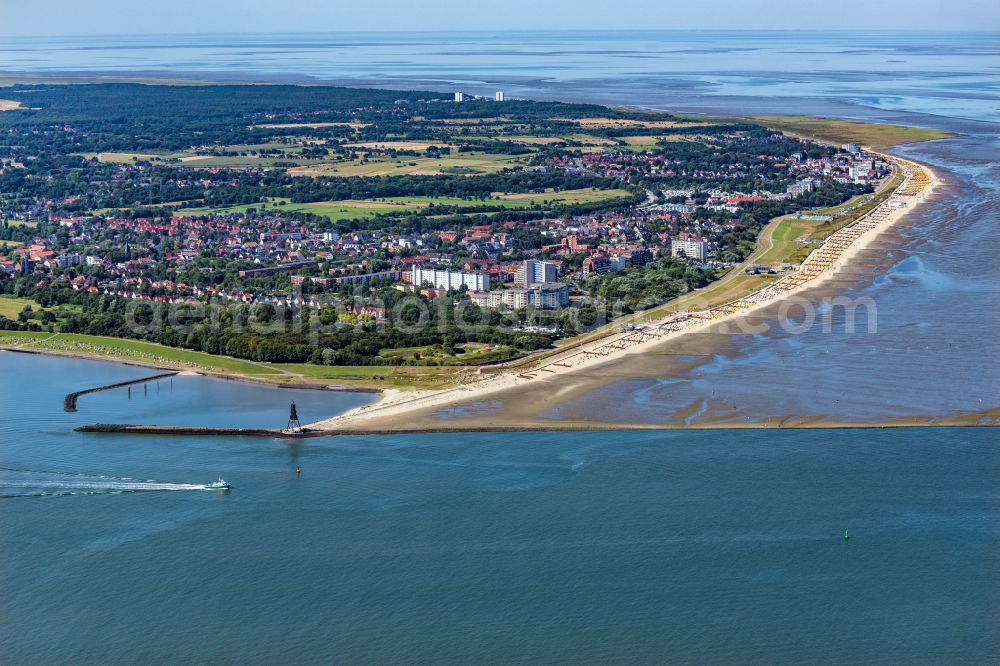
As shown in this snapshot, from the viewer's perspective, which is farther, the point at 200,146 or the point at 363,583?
the point at 200,146

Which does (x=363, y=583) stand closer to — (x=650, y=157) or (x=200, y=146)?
(x=650, y=157)

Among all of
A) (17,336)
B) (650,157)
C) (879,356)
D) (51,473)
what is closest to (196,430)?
(51,473)

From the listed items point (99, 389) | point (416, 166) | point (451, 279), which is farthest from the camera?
point (416, 166)

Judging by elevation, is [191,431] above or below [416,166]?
below

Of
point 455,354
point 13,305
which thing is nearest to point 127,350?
point 13,305

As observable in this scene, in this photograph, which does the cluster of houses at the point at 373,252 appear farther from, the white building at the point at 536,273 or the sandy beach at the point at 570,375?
the sandy beach at the point at 570,375

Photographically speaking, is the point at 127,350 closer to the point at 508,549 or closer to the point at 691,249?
the point at 508,549

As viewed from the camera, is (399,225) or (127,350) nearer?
(127,350)
